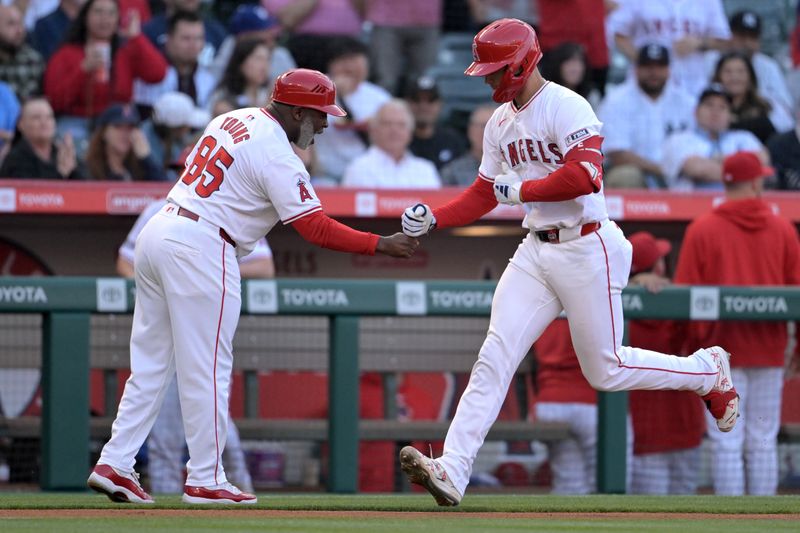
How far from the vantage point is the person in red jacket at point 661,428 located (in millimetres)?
7801

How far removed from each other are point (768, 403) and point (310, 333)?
8.40 feet

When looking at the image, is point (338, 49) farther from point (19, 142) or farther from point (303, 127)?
point (303, 127)

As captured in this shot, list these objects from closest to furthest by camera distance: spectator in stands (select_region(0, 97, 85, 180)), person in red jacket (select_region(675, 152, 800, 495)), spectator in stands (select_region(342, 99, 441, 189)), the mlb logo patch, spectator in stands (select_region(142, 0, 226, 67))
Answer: the mlb logo patch
person in red jacket (select_region(675, 152, 800, 495))
spectator in stands (select_region(0, 97, 85, 180))
spectator in stands (select_region(342, 99, 441, 189))
spectator in stands (select_region(142, 0, 226, 67))

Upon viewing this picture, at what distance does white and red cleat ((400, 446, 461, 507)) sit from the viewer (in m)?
5.09

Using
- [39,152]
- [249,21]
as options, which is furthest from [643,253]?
[39,152]

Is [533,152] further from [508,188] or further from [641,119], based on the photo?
[641,119]

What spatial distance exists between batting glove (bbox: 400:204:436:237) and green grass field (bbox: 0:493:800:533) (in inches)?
42.0

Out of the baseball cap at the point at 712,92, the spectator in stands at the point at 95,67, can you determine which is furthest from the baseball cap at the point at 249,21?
the baseball cap at the point at 712,92

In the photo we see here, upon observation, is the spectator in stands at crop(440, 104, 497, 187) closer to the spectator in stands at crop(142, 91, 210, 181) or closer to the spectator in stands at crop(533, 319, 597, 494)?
the spectator in stands at crop(142, 91, 210, 181)

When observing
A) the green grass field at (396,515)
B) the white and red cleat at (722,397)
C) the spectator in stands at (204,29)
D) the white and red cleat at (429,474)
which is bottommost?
the green grass field at (396,515)

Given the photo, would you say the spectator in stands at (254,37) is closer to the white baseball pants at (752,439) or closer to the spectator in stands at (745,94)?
the spectator in stands at (745,94)

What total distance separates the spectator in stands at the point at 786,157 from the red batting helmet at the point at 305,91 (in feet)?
17.1

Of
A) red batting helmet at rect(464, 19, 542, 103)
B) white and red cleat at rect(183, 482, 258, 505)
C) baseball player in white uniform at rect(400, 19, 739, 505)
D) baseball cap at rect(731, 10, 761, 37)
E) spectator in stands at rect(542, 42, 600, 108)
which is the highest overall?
baseball cap at rect(731, 10, 761, 37)

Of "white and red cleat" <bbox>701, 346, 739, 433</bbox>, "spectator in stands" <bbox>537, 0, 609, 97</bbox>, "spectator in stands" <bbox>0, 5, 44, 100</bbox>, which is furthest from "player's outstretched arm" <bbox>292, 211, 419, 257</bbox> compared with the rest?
"spectator in stands" <bbox>537, 0, 609, 97</bbox>
